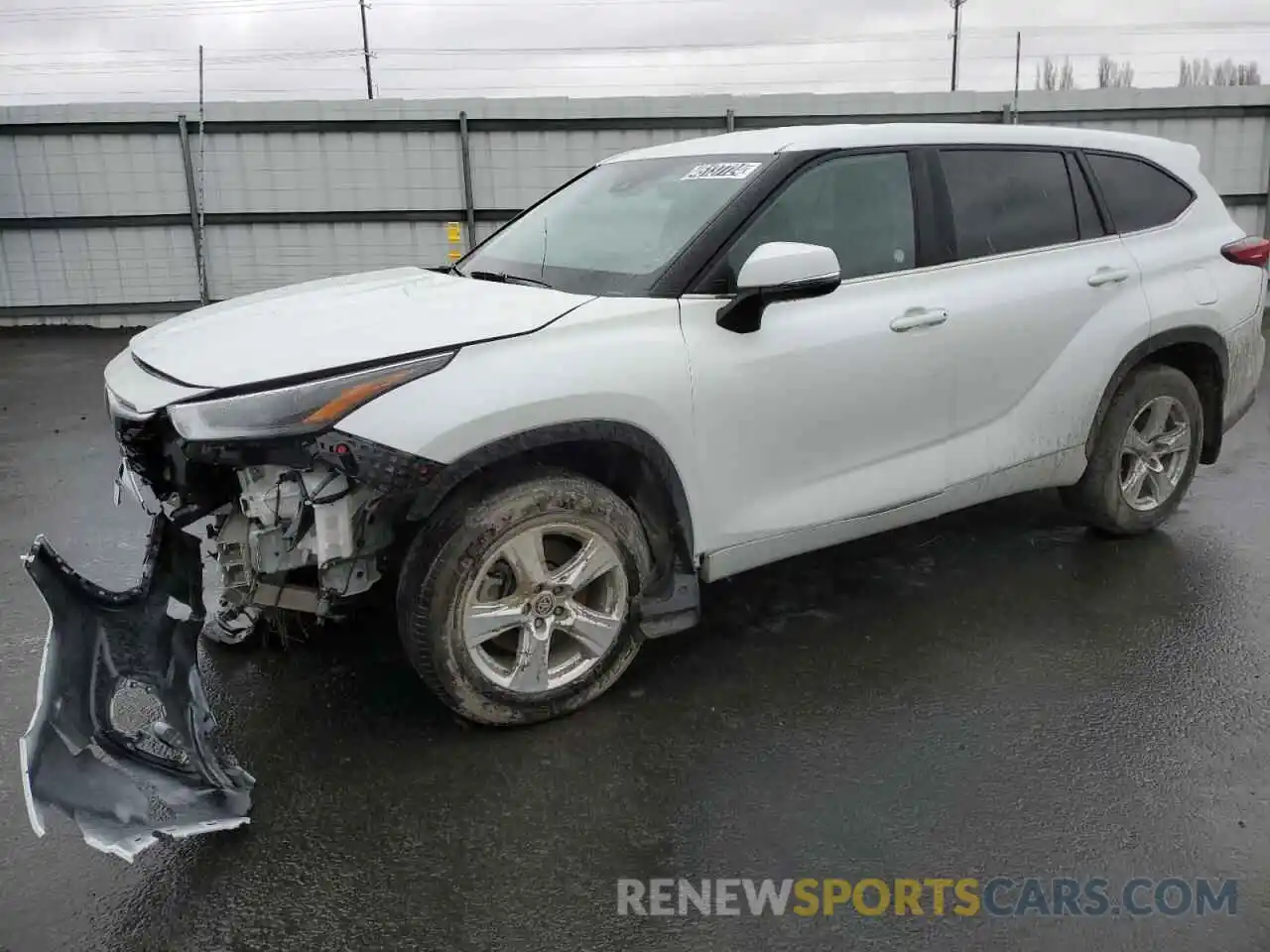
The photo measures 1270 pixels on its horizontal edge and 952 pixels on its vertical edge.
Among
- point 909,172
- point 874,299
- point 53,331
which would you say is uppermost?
point 909,172

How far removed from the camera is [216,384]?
276 centimetres

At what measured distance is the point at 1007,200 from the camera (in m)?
4.15

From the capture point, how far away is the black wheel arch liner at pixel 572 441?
2857 millimetres

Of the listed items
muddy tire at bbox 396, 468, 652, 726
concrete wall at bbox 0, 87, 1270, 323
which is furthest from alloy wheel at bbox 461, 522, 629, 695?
concrete wall at bbox 0, 87, 1270, 323

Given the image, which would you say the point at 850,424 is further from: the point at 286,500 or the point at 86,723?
the point at 86,723

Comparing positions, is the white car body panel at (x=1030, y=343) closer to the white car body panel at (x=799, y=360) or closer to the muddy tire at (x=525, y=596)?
the white car body panel at (x=799, y=360)

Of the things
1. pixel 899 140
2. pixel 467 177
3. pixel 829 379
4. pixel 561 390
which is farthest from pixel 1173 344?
pixel 467 177

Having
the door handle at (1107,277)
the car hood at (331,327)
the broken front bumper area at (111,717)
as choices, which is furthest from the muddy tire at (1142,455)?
the broken front bumper area at (111,717)

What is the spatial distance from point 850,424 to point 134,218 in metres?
11.6

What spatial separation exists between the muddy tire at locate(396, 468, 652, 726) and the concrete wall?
10163 mm

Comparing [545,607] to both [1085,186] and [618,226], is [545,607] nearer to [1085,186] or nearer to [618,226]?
[618,226]

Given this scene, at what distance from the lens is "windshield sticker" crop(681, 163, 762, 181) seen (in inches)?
143

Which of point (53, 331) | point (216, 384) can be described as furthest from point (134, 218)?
point (216, 384)

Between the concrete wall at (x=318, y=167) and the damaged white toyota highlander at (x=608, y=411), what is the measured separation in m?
8.68
